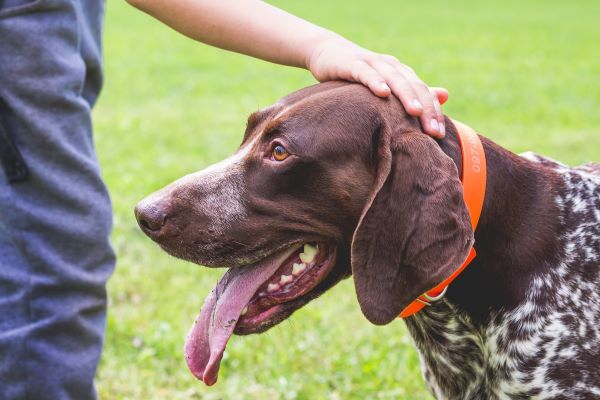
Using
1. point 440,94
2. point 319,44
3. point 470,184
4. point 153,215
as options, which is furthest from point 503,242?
point 153,215

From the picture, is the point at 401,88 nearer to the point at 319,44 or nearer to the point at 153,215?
the point at 319,44

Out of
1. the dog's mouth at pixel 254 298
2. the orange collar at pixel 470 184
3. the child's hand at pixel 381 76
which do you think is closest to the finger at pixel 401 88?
the child's hand at pixel 381 76

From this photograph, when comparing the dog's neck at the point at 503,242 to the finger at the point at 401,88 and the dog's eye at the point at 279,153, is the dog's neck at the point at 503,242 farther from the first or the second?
the dog's eye at the point at 279,153

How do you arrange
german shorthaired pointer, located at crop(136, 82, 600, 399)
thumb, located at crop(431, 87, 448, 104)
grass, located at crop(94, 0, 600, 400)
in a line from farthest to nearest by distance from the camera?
grass, located at crop(94, 0, 600, 400) → thumb, located at crop(431, 87, 448, 104) → german shorthaired pointer, located at crop(136, 82, 600, 399)

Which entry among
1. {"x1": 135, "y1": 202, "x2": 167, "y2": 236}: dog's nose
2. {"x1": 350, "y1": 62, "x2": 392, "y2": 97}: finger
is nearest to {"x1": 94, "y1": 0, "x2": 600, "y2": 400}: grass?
{"x1": 135, "y1": 202, "x2": 167, "y2": 236}: dog's nose

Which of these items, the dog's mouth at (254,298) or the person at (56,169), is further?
the person at (56,169)

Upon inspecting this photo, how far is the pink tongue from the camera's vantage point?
126 inches

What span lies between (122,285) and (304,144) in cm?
355

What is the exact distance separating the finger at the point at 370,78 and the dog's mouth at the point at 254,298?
577mm

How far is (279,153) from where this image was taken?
3.25m

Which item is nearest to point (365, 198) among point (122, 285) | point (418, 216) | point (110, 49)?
point (418, 216)

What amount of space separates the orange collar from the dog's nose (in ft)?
2.96

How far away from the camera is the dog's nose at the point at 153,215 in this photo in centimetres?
322

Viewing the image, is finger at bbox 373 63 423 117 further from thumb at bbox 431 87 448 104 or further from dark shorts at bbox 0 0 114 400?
dark shorts at bbox 0 0 114 400
